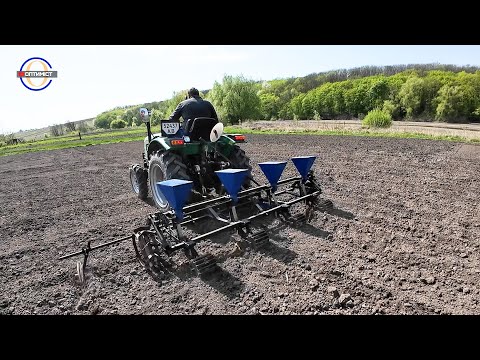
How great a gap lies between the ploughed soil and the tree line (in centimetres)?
1129

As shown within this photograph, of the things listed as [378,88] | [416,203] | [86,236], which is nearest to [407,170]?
[416,203]

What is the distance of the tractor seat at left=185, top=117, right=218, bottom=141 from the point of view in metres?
4.29

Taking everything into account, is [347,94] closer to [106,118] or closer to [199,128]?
[106,118]

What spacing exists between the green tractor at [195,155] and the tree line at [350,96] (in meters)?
11.1

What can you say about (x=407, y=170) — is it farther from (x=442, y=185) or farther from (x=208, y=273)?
(x=208, y=273)

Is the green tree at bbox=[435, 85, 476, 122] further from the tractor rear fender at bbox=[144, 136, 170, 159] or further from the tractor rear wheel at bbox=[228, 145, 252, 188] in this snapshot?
the tractor rear fender at bbox=[144, 136, 170, 159]

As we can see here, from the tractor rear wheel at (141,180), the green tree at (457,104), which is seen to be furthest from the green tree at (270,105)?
the tractor rear wheel at (141,180)

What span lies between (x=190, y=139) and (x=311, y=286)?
8.36ft

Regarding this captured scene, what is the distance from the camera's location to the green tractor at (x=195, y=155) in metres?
4.16

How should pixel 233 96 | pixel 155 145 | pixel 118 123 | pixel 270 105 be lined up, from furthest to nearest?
pixel 270 105 → pixel 118 123 → pixel 233 96 → pixel 155 145

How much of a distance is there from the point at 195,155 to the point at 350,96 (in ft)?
179

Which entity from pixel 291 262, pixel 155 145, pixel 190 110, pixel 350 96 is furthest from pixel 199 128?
pixel 350 96

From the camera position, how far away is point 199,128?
4.34m
